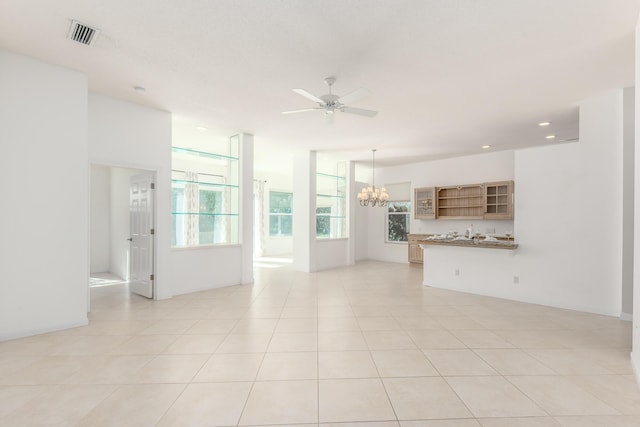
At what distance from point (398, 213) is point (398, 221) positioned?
0.27 metres

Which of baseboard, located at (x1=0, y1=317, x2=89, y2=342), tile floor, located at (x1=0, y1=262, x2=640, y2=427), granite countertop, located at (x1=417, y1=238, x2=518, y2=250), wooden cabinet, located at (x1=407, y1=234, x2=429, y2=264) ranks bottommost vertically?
tile floor, located at (x1=0, y1=262, x2=640, y2=427)

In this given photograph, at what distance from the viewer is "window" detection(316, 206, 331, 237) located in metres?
8.86

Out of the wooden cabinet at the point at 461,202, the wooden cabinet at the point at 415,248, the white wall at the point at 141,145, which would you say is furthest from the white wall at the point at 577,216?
the white wall at the point at 141,145

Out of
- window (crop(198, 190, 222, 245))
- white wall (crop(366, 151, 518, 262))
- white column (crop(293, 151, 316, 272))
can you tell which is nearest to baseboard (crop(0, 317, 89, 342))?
window (crop(198, 190, 222, 245))

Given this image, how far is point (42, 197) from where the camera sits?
11.8ft

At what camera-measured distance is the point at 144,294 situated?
5398 millimetres

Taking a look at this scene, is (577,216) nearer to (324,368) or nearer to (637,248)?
(637,248)

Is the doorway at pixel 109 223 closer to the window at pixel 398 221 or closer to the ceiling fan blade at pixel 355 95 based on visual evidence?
the ceiling fan blade at pixel 355 95

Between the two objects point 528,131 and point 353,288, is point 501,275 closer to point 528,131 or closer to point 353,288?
point 353,288

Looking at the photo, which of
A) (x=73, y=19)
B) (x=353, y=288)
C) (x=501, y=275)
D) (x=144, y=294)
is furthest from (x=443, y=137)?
(x=144, y=294)

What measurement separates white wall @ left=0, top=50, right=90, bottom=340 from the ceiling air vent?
1.01m

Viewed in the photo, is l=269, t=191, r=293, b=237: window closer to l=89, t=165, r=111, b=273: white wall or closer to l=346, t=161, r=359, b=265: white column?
l=346, t=161, r=359, b=265: white column

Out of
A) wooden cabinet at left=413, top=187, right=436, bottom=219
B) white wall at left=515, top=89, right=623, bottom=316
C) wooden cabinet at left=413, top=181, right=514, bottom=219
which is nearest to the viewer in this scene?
white wall at left=515, top=89, right=623, bottom=316

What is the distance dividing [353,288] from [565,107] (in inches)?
188
